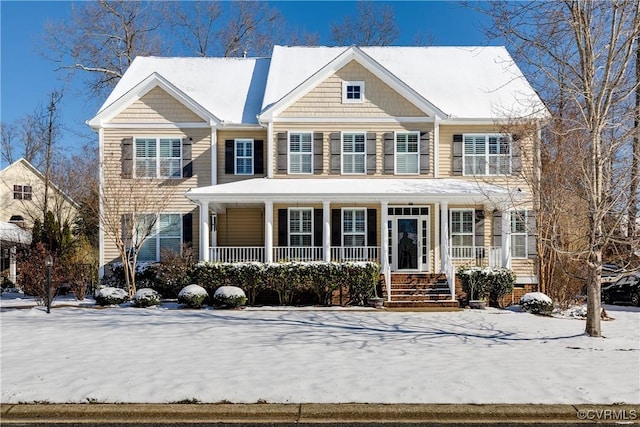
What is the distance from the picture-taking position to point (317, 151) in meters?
17.7

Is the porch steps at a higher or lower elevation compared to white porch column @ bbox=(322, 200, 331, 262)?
lower

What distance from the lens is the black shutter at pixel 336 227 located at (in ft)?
57.1

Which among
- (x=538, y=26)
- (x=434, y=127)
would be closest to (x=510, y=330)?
(x=538, y=26)

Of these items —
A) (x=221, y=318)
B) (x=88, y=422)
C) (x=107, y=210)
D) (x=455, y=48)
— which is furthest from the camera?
(x=455, y=48)

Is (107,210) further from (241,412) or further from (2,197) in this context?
(2,197)

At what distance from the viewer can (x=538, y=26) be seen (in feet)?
32.5

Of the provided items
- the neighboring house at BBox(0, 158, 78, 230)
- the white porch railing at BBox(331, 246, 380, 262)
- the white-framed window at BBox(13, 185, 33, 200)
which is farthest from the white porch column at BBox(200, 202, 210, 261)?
the white-framed window at BBox(13, 185, 33, 200)

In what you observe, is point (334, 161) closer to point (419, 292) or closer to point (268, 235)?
point (268, 235)

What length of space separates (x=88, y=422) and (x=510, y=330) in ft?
28.0

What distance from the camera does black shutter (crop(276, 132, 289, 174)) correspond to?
57.5ft

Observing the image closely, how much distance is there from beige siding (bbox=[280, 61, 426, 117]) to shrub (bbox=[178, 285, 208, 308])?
267 inches

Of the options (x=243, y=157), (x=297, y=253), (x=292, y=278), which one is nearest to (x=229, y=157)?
(x=243, y=157)

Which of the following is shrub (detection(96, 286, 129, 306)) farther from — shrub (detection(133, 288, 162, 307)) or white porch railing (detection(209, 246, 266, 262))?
white porch railing (detection(209, 246, 266, 262))

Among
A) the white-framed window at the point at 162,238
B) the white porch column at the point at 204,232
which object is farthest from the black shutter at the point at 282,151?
the white-framed window at the point at 162,238
